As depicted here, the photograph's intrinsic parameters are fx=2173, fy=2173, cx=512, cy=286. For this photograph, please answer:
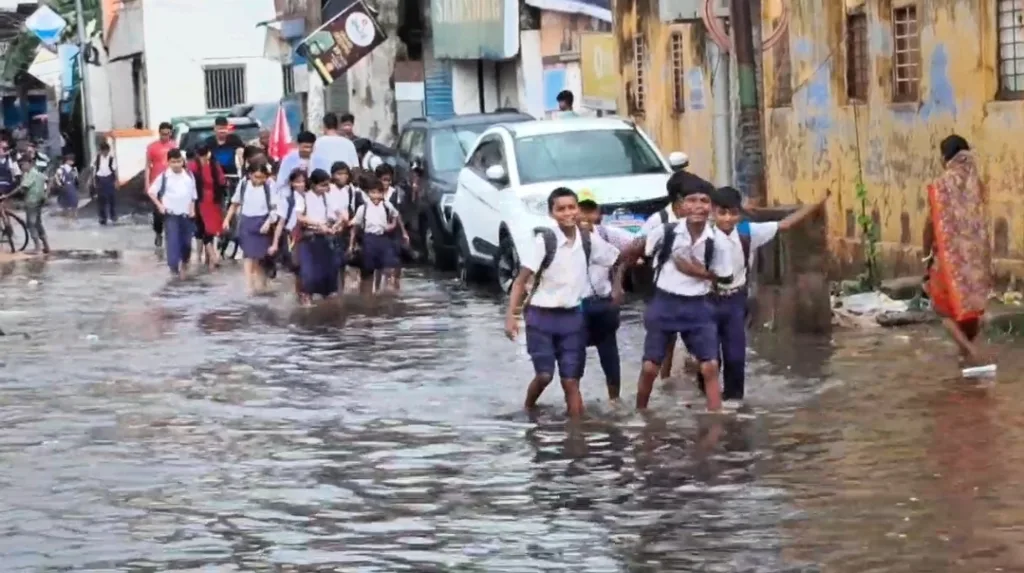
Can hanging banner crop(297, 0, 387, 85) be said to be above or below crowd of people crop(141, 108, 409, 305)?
above

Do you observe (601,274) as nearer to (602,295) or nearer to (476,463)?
(602,295)

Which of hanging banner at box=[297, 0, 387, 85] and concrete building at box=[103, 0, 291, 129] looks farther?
concrete building at box=[103, 0, 291, 129]

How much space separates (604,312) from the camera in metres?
13.0

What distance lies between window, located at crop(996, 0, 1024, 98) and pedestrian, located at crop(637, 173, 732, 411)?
225 inches

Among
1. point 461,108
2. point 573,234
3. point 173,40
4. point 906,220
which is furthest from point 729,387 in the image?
point 173,40

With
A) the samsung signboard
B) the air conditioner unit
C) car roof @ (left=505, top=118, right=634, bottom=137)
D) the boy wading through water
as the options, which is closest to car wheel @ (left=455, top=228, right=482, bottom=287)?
car roof @ (left=505, top=118, right=634, bottom=137)

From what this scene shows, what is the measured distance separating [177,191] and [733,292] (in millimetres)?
14211

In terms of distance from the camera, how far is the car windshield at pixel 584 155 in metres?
21.2

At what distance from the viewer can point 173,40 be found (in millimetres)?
55406

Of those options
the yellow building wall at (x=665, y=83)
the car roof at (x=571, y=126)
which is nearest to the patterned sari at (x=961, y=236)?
the car roof at (x=571, y=126)

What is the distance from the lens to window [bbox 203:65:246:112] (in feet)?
183

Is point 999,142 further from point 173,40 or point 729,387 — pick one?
point 173,40

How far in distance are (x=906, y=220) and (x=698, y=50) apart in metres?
7.12

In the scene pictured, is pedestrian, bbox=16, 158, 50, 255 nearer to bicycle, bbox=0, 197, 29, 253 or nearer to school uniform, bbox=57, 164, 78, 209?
bicycle, bbox=0, 197, 29, 253
